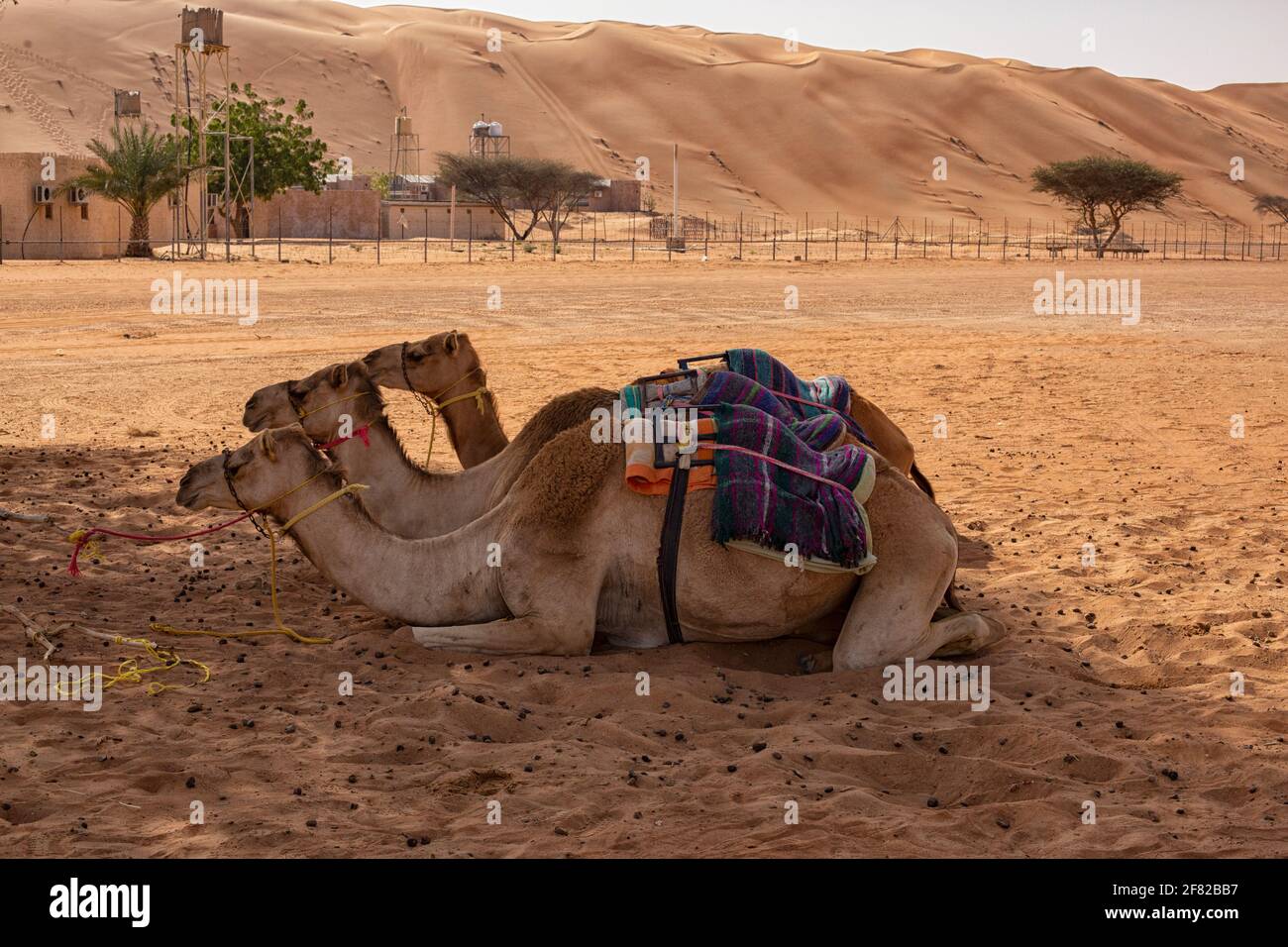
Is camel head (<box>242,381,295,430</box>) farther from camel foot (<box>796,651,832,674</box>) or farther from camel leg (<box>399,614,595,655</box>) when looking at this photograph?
camel foot (<box>796,651,832,674</box>)

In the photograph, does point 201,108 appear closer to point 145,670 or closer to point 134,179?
point 134,179

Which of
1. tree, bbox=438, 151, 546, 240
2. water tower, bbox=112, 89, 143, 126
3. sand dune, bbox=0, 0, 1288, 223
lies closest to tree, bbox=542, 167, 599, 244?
tree, bbox=438, 151, 546, 240

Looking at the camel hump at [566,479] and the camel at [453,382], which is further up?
the camel at [453,382]

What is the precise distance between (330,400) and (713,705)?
3.36 m

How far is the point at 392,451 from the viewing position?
25.9ft

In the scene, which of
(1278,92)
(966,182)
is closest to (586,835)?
(966,182)

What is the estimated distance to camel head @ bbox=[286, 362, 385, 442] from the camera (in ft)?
26.7

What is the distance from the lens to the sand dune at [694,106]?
4604 inches

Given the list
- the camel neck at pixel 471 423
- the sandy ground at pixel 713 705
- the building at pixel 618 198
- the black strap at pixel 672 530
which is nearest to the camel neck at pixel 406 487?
the sandy ground at pixel 713 705

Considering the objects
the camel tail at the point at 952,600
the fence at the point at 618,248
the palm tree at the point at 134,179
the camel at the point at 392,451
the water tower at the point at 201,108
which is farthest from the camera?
the palm tree at the point at 134,179

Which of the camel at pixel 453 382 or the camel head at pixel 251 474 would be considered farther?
the camel at pixel 453 382

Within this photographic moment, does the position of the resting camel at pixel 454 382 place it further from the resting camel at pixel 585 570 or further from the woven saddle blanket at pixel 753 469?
the woven saddle blanket at pixel 753 469

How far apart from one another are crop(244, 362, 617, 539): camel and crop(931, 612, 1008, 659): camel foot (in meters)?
2.04

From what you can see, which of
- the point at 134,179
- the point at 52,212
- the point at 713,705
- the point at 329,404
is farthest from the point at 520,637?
the point at 52,212
